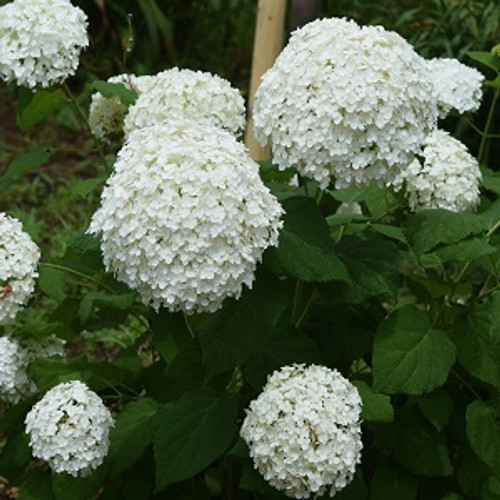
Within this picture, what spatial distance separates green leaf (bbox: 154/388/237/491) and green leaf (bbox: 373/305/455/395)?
0.31 metres

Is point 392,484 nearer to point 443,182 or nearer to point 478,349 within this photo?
point 478,349

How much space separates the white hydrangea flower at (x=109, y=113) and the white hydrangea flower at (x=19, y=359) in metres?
0.51

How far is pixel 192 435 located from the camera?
2.18m

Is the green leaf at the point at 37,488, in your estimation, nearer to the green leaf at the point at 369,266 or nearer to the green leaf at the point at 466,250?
the green leaf at the point at 369,266

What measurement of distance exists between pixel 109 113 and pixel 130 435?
2.43ft

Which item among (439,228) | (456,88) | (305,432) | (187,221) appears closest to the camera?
(187,221)

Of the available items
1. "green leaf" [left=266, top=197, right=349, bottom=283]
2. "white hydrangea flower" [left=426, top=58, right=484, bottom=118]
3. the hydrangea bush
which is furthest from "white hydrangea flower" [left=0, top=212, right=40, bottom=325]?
"white hydrangea flower" [left=426, top=58, right=484, bottom=118]

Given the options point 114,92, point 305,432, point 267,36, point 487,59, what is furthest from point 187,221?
point 267,36

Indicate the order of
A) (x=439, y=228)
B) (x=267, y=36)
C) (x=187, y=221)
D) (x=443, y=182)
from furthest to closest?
(x=267, y=36) < (x=443, y=182) < (x=439, y=228) < (x=187, y=221)

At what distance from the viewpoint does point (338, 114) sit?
6.27 feet

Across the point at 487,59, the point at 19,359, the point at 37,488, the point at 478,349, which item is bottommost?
the point at 37,488

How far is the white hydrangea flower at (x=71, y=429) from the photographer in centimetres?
215

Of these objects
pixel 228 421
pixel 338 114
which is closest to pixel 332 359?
pixel 228 421

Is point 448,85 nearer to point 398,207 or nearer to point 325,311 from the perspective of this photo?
point 398,207
